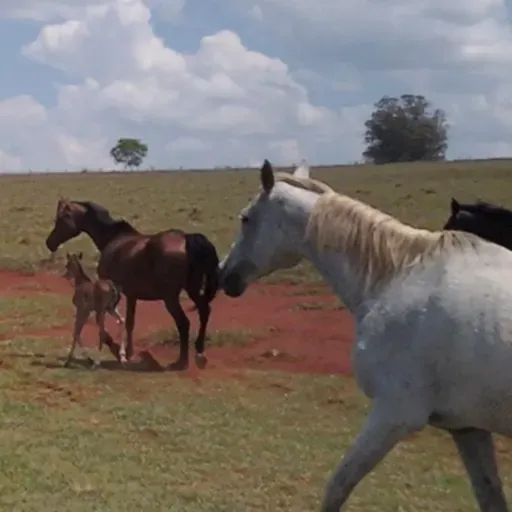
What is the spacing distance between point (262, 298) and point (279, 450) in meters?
9.30

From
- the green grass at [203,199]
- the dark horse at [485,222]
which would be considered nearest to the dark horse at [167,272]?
the dark horse at [485,222]

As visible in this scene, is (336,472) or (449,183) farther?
(449,183)

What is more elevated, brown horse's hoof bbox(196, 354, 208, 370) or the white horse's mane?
the white horse's mane

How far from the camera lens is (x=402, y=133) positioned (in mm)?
69375

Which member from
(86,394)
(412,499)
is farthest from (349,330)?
(412,499)

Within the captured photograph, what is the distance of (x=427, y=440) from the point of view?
8.48 m

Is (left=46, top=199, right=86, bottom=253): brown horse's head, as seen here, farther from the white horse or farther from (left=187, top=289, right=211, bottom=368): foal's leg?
the white horse

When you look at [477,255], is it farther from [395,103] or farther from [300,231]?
[395,103]

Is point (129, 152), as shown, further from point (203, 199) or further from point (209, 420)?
point (209, 420)

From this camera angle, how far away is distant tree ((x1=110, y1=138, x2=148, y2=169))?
3664 inches

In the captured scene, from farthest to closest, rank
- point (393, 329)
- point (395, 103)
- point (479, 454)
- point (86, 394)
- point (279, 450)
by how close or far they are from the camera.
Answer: point (395, 103), point (86, 394), point (279, 450), point (479, 454), point (393, 329)

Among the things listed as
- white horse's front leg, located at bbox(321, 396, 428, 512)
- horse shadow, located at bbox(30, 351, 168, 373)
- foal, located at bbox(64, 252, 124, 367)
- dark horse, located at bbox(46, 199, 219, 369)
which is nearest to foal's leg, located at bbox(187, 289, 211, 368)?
dark horse, located at bbox(46, 199, 219, 369)

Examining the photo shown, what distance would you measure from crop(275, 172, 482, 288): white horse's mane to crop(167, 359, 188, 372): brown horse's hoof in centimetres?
644

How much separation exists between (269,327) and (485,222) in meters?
5.65
